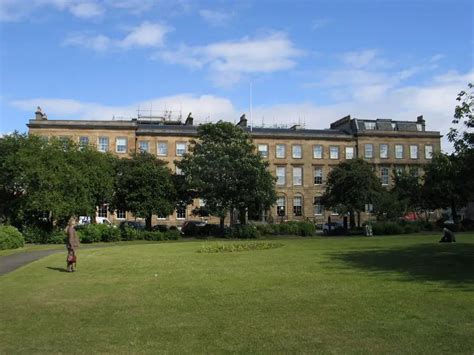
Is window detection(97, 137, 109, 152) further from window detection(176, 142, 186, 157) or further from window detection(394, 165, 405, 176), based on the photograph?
window detection(394, 165, 405, 176)

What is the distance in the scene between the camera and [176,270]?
703 inches

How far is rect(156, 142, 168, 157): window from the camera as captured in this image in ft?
250

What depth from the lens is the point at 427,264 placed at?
18188 mm

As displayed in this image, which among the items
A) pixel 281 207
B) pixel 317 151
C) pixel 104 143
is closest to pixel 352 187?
pixel 281 207

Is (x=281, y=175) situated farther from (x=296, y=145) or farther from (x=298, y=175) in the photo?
(x=296, y=145)

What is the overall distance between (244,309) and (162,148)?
67089 millimetres

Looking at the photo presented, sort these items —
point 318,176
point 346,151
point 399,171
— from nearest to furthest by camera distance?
point 399,171 < point 318,176 < point 346,151

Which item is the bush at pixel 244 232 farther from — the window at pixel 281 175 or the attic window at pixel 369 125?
the attic window at pixel 369 125

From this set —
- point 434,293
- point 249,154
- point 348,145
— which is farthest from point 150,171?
point 348,145

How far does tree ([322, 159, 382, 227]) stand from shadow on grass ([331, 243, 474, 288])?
30189mm

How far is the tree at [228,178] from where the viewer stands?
46.4 m

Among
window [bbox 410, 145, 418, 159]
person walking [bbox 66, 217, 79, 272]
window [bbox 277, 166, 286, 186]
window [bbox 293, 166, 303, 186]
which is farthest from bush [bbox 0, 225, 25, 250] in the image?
window [bbox 410, 145, 418, 159]

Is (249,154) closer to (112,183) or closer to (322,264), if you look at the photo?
(112,183)

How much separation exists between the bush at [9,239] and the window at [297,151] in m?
52.7
